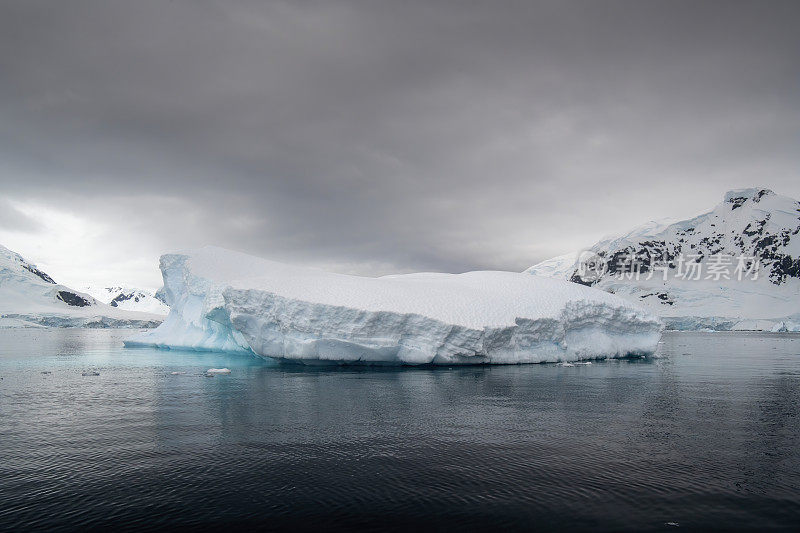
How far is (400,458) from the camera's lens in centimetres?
936

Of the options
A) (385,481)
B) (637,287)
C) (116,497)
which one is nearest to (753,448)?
(385,481)

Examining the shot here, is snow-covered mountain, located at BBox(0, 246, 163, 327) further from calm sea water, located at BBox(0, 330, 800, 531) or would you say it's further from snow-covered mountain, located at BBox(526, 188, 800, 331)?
calm sea water, located at BBox(0, 330, 800, 531)

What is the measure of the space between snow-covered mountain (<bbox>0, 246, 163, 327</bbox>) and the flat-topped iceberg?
11677 cm

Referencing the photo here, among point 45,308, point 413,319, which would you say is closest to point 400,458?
point 413,319

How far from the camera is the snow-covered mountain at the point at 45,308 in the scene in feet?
412

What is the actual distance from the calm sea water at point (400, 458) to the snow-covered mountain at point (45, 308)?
133 meters

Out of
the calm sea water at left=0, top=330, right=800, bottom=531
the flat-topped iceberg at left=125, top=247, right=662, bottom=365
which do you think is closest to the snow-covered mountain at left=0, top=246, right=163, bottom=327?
the flat-topped iceberg at left=125, top=247, right=662, bottom=365

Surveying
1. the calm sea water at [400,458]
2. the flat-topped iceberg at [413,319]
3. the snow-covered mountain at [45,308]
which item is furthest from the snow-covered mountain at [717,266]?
the snow-covered mountain at [45,308]

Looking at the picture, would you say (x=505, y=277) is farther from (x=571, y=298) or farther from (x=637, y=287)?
(x=637, y=287)

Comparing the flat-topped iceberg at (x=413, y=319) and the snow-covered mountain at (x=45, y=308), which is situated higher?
the snow-covered mountain at (x=45, y=308)

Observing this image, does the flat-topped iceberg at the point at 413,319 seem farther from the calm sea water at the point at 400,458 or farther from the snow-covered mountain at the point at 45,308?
the snow-covered mountain at the point at 45,308

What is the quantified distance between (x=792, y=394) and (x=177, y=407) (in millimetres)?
19525

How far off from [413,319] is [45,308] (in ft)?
476

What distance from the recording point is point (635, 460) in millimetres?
9227
